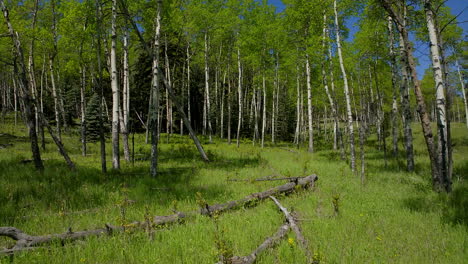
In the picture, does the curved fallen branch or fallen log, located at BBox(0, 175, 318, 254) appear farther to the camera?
fallen log, located at BBox(0, 175, 318, 254)

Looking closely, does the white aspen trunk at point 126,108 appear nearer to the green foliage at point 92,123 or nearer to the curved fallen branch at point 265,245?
the curved fallen branch at point 265,245

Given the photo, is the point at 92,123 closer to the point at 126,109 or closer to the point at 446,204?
the point at 126,109

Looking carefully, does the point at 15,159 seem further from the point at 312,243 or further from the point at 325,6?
the point at 325,6

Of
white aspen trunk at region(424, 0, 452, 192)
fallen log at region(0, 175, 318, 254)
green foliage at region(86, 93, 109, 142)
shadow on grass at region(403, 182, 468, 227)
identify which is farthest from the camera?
green foliage at region(86, 93, 109, 142)

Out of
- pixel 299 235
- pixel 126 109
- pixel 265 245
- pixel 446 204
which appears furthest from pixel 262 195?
pixel 126 109

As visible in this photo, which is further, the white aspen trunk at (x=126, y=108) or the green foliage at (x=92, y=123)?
the green foliage at (x=92, y=123)

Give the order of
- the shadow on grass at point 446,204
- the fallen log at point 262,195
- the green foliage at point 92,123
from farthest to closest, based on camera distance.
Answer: the green foliage at point 92,123, the fallen log at point 262,195, the shadow on grass at point 446,204

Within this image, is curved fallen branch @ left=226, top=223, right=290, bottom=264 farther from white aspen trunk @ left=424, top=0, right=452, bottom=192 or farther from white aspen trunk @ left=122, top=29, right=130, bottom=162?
white aspen trunk @ left=122, top=29, right=130, bottom=162

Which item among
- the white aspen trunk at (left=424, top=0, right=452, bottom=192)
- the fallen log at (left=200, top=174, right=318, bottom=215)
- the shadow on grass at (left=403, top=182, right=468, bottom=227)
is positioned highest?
the white aspen trunk at (left=424, top=0, right=452, bottom=192)

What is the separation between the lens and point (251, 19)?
24.8m

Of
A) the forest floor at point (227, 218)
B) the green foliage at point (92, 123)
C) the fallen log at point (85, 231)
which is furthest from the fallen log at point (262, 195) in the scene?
the green foliage at point (92, 123)

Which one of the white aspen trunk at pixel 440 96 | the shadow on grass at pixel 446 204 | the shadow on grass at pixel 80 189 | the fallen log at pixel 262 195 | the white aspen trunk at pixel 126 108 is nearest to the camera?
the shadow on grass at pixel 446 204

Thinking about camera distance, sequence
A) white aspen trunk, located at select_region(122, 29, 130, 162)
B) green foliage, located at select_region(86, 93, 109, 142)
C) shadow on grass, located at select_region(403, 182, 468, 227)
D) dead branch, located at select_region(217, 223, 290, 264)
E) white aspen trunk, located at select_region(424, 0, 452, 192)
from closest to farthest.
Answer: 1. dead branch, located at select_region(217, 223, 290, 264)
2. shadow on grass, located at select_region(403, 182, 468, 227)
3. white aspen trunk, located at select_region(424, 0, 452, 192)
4. white aspen trunk, located at select_region(122, 29, 130, 162)
5. green foliage, located at select_region(86, 93, 109, 142)

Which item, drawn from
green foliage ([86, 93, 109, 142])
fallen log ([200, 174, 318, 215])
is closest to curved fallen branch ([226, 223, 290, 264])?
fallen log ([200, 174, 318, 215])
